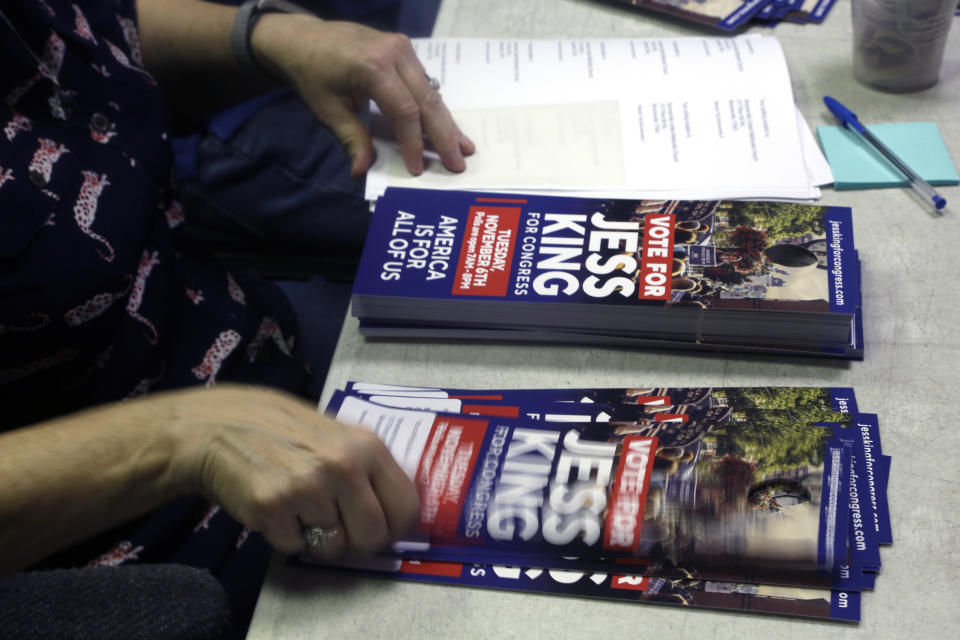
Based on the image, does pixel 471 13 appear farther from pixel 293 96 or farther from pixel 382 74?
pixel 293 96

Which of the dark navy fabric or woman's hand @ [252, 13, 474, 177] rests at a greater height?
woman's hand @ [252, 13, 474, 177]

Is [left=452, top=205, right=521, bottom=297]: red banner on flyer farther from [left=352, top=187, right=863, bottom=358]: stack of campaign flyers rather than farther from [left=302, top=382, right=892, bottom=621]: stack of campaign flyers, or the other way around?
[left=302, top=382, right=892, bottom=621]: stack of campaign flyers

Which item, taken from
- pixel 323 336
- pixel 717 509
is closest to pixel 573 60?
pixel 323 336

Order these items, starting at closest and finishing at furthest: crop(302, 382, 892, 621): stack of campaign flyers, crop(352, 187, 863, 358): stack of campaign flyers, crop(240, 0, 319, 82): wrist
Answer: crop(302, 382, 892, 621): stack of campaign flyers < crop(352, 187, 863, 358): stack of campaign flyers < crop(240, 0, 319, 82): wrist

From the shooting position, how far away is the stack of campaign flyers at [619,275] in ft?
2.20

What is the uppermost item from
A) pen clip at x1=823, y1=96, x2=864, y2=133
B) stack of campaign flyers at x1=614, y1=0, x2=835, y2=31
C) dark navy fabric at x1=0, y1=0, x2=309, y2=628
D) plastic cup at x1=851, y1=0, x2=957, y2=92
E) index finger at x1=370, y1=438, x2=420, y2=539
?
stack of campaign flyers at x1=614, y1=0, x2=835, y2=31

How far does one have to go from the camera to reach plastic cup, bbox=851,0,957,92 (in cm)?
85

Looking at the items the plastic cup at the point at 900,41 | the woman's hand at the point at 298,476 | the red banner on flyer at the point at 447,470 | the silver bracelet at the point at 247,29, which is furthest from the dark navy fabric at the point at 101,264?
the plastic cup at the point at 900,41

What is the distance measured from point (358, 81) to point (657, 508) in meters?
0.57

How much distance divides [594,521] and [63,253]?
1.72ft

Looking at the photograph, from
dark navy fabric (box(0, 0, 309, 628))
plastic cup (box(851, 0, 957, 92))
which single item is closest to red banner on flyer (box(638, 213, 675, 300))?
plastic cup (box(851, 0, 957, 92))

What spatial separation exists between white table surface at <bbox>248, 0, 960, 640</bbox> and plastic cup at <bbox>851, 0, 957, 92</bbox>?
17mm

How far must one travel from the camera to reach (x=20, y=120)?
0.78 meters

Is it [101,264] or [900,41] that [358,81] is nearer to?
[101,264]
